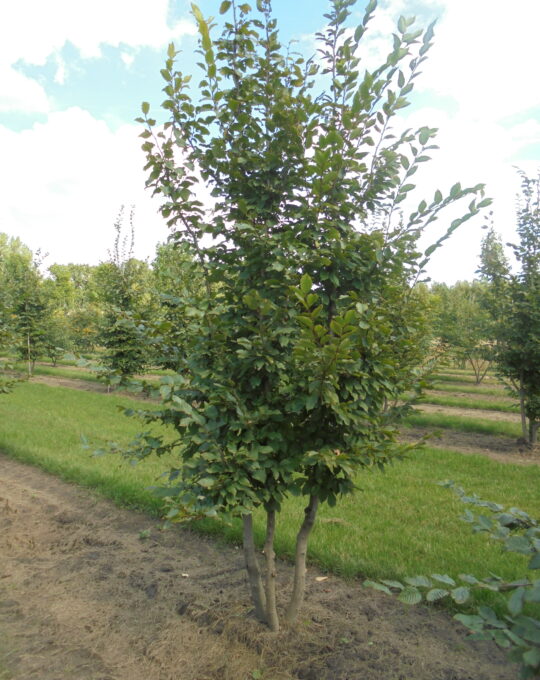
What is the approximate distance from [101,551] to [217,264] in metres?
3.12

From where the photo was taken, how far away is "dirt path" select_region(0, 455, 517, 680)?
2846 mm

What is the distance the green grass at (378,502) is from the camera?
4.15 meters

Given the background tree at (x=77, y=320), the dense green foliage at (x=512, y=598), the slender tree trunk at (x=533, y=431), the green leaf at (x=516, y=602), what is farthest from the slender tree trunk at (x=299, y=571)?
the slender tree trunk at (x=533, y=431)

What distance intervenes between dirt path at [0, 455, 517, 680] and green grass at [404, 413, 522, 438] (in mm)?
7197

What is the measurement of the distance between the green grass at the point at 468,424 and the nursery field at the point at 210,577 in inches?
132

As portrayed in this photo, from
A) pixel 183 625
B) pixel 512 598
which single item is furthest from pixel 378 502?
pixel 512 598

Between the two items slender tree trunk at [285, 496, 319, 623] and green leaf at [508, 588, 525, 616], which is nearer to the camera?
green leaf at [508, 588, 525, 616]

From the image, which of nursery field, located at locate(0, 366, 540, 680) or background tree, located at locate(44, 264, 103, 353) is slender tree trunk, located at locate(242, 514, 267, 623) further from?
background tree, located at locate(44, 264, 103, 353)

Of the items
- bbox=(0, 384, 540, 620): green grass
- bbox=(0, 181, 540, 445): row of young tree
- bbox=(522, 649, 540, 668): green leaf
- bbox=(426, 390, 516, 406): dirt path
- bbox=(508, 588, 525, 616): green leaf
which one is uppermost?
bbox=(0, 181, 540, 445): row of young tree

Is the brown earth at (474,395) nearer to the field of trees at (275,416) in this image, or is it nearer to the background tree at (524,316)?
the background tree at (524,316)

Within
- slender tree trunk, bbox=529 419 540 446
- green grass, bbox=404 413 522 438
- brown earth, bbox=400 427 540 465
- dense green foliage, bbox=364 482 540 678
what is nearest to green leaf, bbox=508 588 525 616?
dense green foliage, bbox=364 482 540 678

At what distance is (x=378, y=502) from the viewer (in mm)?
5840

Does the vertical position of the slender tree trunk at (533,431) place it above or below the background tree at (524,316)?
below

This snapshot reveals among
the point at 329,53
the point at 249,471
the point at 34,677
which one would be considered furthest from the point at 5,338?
the point at 329,53
